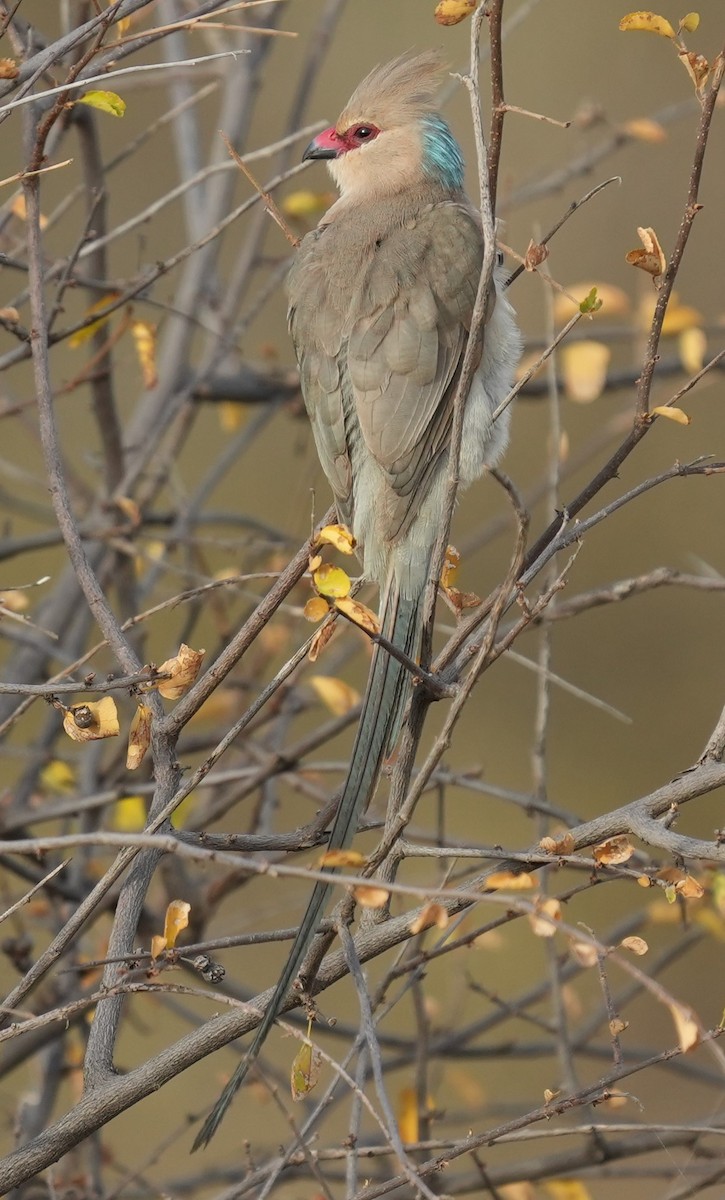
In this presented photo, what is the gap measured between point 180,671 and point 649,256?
33.2 inches

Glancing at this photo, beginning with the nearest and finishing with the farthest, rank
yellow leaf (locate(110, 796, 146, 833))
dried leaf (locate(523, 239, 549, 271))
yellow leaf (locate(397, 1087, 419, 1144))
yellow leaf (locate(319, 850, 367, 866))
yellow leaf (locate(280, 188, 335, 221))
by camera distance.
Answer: yellow leaf (locate(319, 850, 367, 866)) → dried leaf (locate(523, 239, 549, 271)) → yellow leaf (locate(397, 1087, 419, 1144)) → yellow leaf (locate(110, 796, 146, 833)) → yellow leaf (locate(280, 188, 335, 221))

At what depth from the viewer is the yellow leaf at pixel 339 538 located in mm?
1686

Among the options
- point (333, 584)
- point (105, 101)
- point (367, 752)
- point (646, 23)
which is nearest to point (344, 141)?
point (105, 101)

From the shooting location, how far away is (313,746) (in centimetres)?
285

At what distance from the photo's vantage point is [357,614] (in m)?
1.63

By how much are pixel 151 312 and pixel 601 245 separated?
258 cm

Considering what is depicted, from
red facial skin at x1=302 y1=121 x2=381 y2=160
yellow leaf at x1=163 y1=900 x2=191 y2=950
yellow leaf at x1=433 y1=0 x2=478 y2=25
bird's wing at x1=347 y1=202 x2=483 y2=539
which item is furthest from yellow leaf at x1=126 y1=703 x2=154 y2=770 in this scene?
red facial skin at x1=302 y1=121 x2=381 y2=160

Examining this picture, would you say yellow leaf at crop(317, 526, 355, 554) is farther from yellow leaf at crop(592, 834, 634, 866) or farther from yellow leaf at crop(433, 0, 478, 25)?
yellow leaf at crop(433, 0, 478, 25)

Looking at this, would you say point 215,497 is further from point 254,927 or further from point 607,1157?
point 607,1157

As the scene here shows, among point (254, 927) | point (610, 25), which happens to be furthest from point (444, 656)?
point (610, 25)

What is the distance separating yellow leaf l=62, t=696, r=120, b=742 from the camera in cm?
179

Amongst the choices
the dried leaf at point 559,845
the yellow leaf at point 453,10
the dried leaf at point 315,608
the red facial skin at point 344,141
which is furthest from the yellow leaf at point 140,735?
the red facial skin at point 344,141

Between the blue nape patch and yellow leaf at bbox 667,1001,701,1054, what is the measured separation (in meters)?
2.18

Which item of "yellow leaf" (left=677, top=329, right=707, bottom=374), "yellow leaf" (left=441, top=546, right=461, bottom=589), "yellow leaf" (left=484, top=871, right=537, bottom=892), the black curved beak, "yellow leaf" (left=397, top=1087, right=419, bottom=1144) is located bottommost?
"yellow leaf" (left=397, top=1087, right=419, bottom=1144)
